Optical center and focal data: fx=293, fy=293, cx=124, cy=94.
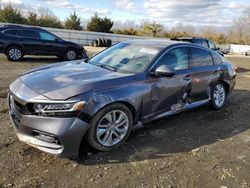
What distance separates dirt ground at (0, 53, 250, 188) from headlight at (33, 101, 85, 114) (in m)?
0.72

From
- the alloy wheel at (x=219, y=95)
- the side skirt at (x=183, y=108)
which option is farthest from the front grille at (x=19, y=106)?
the alloy wheel at (x=219, y=95)

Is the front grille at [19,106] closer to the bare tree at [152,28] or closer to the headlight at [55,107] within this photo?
the headlight at [55,107]

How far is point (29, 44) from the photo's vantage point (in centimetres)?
1358

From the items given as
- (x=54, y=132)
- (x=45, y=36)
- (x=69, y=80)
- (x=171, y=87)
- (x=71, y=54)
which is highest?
(x=45, y=36)

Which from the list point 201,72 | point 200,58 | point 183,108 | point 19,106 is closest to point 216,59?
point 200,58

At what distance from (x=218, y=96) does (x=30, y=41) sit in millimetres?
9864

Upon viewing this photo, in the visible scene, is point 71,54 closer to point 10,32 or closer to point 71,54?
point 71,54

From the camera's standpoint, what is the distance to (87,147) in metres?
4.22

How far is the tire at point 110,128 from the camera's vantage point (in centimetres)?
396

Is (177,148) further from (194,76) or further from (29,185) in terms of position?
(29,185)

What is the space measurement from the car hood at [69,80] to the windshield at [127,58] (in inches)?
10.6

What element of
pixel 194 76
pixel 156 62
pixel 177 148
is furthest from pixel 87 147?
pixel 194 76

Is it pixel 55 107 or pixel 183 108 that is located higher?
pixel 55 107

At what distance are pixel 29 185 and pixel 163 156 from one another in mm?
1884
